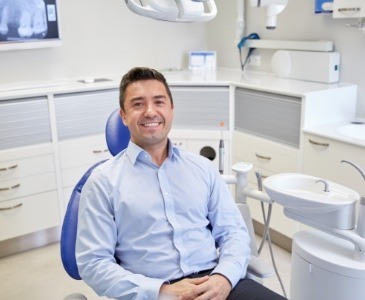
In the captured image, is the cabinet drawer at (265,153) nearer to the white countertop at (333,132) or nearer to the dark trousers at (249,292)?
the white countertop at (333,132)

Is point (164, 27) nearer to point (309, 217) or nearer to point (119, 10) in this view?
point (119, 10)

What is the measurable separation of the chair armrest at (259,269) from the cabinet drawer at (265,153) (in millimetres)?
1160

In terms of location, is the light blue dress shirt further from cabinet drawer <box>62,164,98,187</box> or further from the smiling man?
cabinet drawer <box>62,164,98,187</box>

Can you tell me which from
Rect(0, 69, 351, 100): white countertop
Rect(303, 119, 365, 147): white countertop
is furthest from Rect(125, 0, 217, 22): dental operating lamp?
Rect(0, 69, 351, 100): white countertop

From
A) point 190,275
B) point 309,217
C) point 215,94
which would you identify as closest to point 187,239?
point 190,275

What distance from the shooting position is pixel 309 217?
178 cm

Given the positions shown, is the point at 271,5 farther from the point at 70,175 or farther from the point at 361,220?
the point at 70,175

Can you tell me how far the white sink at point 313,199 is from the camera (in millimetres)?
1668

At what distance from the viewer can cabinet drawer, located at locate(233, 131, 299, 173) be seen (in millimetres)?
2650

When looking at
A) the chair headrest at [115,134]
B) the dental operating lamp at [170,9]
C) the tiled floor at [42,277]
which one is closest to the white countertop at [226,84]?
the tiled floor at [42,277]

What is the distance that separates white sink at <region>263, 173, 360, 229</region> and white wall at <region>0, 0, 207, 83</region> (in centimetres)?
207

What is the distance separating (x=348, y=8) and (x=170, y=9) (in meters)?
1.58

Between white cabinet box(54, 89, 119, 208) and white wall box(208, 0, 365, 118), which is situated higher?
white wall box(208, 0, 365, 118)

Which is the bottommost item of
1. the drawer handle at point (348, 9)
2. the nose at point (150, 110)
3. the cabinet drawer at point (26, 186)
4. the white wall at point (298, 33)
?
the cabinet drawer at point (26, 186)
